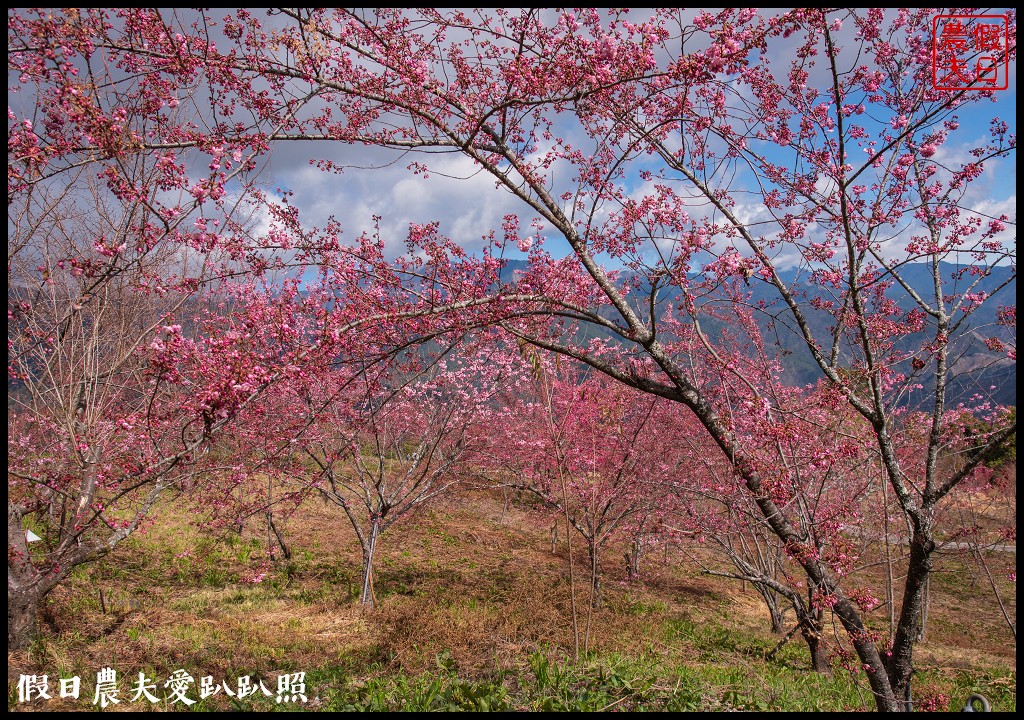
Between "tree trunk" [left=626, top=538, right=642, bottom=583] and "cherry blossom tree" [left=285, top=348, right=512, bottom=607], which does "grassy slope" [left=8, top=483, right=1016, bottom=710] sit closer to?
"tree trunk" [left=626, top=538, right=642, bottom=583]

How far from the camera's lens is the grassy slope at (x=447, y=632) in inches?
181

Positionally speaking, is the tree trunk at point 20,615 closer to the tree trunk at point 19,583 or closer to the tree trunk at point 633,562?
the tree trunk at point 19,583

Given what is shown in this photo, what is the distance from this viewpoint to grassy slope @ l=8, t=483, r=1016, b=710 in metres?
4.61

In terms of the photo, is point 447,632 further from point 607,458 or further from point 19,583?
point 607,458

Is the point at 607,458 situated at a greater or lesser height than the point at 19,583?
greater

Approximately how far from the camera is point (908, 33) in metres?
4.49

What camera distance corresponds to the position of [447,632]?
24.3 ft

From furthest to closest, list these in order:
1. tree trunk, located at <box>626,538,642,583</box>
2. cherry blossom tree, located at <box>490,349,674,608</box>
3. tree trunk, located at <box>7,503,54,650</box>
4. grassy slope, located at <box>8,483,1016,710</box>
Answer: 1. tree trunk, located at <box>626,538,642,583</box>
2. cherry blossom tree, located at <box>490,349,674,608</box>
3. tree trunk, located at <box>7,503,54,650</box>
4. grassy slope, located at <box>8,483,1016,710</box>

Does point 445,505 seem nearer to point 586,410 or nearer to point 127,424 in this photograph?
point 586,410

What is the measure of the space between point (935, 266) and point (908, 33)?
6.39 feet

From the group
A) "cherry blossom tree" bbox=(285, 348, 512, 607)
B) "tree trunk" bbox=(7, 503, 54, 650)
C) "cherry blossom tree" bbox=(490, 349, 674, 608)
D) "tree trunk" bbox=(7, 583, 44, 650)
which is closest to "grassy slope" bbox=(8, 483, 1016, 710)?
"tree trunk" bbox=(7, 583, 44, 650)

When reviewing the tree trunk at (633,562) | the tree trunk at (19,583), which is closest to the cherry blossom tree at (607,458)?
the tree trunk at (633,562)

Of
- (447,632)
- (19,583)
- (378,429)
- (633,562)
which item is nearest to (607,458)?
(633,562)

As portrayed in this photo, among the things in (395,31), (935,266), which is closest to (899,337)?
(935,266)
